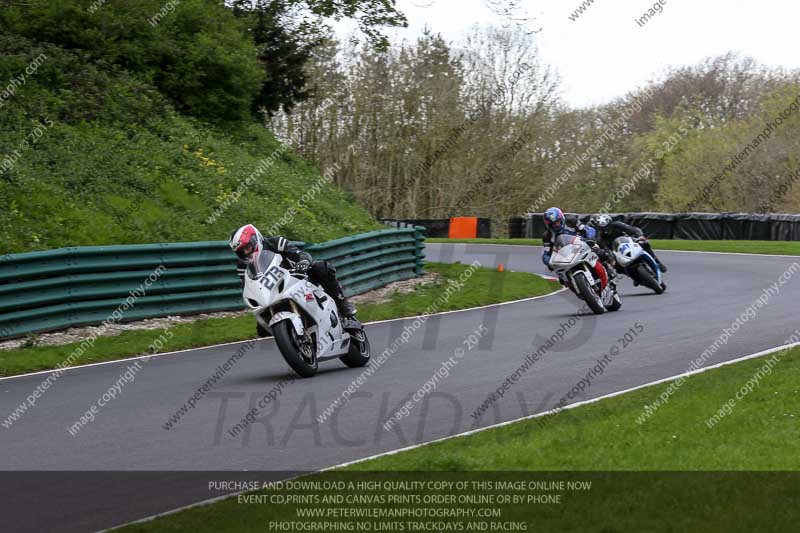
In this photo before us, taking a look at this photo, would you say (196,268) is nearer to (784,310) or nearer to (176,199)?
(176,199)

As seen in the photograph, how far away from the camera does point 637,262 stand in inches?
759

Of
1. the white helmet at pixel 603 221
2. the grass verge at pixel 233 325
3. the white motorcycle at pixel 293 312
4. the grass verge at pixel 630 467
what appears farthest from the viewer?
the white helmet at pixel 603 221

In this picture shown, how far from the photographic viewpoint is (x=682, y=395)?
355 inches

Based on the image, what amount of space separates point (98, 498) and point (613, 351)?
729 centimetres

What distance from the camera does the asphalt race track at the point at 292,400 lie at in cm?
671

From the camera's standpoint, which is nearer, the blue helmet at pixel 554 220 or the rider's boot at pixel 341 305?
the rider's boot at pixel 341 305

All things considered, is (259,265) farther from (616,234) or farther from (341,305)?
(616,234)

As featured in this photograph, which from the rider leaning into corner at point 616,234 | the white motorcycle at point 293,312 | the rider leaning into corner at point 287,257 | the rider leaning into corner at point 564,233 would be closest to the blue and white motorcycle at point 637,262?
the rider leaning into corner at point 616,234

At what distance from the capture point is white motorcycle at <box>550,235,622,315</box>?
16547 millimetres

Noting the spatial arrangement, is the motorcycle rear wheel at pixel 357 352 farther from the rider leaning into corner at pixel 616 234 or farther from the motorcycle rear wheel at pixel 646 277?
the motorcycle rear wheel at pixel 646 277

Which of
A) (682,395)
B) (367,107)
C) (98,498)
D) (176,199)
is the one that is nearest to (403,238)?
(176,199)

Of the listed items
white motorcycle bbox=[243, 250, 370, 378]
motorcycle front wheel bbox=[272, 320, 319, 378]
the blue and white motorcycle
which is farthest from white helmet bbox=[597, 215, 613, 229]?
motorcycle front wheel bbox=[272, 320, 319, 378]

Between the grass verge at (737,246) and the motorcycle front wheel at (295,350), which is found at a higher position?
the motorcycle front wheel at (295,350)

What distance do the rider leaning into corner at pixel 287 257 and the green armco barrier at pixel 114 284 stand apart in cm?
481
